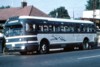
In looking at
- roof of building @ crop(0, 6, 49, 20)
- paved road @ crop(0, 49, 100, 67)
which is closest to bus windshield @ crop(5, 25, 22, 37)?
paved road @ crop(0, 49, 100, 67)

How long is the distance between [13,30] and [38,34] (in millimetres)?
1805

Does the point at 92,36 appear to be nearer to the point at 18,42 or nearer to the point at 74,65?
the point at 18,42

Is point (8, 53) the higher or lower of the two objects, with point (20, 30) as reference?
lower

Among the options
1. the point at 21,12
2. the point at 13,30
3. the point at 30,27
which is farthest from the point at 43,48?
the point at 21,12

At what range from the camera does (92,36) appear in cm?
3170

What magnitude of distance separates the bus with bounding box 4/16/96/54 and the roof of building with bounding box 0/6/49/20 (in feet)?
77.8

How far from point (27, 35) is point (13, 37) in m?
1.14

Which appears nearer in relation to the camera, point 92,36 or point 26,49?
point 26,49

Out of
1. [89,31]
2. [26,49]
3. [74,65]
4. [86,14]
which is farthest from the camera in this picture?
[86,14]

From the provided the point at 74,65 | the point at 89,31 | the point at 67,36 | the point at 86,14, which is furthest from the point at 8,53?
the point at 86,14

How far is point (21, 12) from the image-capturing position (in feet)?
177

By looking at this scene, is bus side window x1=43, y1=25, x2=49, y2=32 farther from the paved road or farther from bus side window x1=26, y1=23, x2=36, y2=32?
the paved road

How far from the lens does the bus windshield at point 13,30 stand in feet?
75.8

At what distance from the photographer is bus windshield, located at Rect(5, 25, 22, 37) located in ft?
75.8
